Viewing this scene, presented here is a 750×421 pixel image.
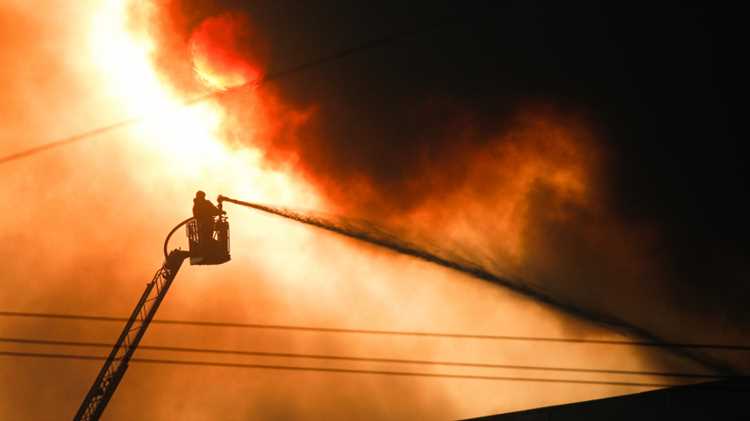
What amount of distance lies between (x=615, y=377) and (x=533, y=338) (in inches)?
280

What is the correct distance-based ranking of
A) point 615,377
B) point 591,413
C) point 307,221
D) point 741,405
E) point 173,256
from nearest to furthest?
1. point 741,405
2. point 591,413
3. point 173,256
4. point 307,221
5. point 615,377

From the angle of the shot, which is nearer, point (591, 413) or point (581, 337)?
point (591, 413)

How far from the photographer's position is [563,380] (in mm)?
68250

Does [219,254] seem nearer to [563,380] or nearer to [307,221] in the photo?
[307,221]

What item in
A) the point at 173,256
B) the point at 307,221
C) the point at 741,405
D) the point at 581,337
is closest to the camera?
the point at 741,405

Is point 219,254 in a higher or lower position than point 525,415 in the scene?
higher

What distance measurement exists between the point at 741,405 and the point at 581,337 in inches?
1062

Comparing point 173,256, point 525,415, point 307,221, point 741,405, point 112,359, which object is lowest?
point 741,405

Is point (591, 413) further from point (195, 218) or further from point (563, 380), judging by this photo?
point (563, 380)

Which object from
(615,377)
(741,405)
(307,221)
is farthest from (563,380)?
(741,405)

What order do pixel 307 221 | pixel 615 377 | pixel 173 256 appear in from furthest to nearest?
1. pixel 615 377
2. pixel 307 221
3. pixel 173 256

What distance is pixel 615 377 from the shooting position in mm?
67688

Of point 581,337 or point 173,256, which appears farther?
point 581,337

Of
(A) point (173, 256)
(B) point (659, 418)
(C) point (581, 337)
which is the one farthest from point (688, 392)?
(C) point (581, 337)
